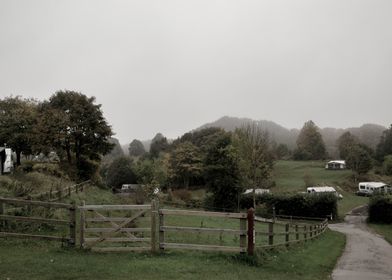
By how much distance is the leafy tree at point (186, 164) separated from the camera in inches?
3612

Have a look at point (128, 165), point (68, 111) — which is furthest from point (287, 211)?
point (128, 165)

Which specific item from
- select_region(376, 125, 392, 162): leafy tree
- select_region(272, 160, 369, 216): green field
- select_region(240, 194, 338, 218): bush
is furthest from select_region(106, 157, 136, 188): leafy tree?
select_region(376, 125, 392, 162): leafy tree

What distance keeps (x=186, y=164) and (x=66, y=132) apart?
4694 cm

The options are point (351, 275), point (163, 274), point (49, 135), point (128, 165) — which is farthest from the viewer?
point (128, 165)

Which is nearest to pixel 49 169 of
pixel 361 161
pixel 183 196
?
pixel 183 196

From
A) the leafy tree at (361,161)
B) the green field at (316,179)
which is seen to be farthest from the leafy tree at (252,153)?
the leafy tree at (361,161)

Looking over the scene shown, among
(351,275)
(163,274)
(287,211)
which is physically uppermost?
(163,274)

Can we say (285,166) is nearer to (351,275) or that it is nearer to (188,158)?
(188,158)

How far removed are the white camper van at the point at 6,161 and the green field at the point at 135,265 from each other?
40.4m

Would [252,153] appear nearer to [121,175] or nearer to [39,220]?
[39,220]

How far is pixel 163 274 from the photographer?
10.6m

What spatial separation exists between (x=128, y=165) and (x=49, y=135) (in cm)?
6469

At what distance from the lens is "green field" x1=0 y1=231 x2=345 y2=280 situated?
1034 centimetres

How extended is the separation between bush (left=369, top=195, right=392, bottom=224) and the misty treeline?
33960 millimetres
